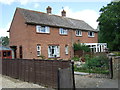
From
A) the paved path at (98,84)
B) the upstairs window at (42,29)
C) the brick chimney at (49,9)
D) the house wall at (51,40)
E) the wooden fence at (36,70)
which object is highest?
the brick chimney at (49,9)

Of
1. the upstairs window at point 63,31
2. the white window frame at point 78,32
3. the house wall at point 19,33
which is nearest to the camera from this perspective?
the house wall at point 19,33

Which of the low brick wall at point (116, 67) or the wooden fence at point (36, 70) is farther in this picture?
the low brick wall at point (116, 67)

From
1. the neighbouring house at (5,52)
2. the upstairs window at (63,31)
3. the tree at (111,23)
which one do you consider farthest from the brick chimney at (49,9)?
the neighbouring house at (5,52)

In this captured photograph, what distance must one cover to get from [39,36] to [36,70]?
13442mm

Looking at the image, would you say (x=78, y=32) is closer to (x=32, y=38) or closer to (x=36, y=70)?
(x=32, y=38)

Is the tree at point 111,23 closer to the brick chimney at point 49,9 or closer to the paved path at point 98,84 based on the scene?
the brick chimney at point 49,9

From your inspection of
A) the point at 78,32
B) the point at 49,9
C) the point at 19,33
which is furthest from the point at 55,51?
the point at 49,9

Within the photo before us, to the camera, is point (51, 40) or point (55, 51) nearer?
point (51, 40)

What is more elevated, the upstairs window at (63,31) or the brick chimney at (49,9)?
the brick chimney at (49,9)

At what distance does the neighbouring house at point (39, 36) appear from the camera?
67.9ft

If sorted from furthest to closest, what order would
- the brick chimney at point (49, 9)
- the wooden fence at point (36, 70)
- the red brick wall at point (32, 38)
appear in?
the brick chimney at point (49, 9) < the red brick wall at point (32, 38) < the wooden fence at point (36, 70)

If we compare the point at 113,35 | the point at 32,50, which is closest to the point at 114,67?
the point at 32,50

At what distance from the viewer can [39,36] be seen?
21.7 m

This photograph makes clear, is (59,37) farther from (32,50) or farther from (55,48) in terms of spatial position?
(32,50)
